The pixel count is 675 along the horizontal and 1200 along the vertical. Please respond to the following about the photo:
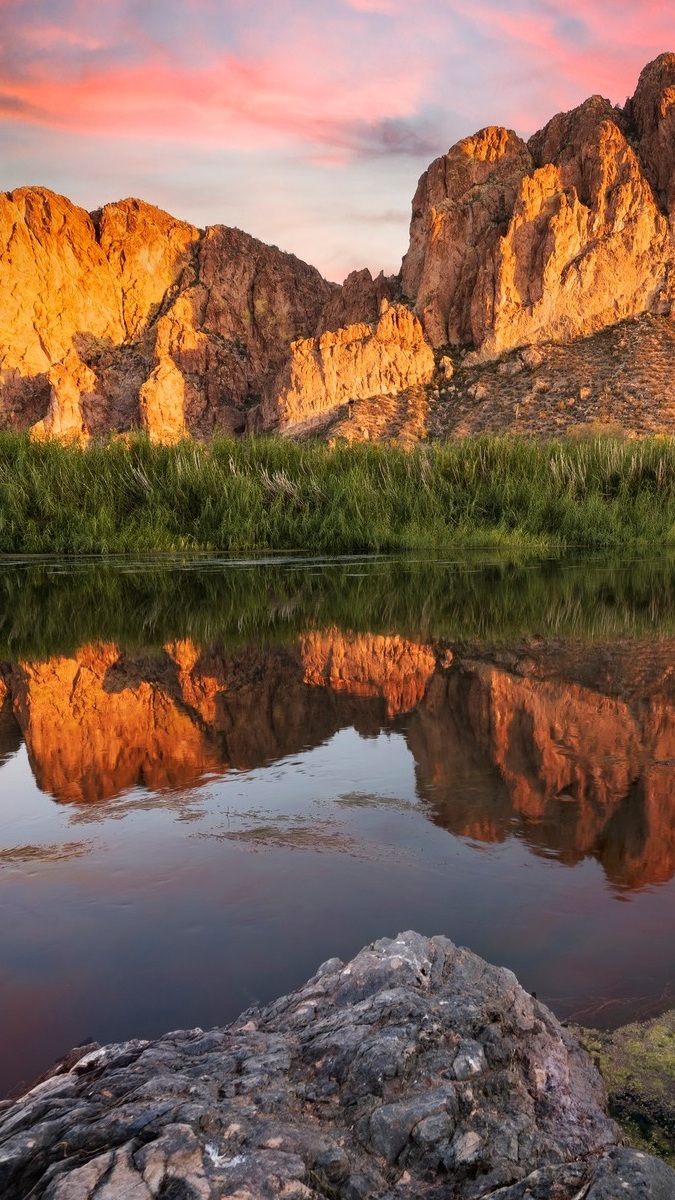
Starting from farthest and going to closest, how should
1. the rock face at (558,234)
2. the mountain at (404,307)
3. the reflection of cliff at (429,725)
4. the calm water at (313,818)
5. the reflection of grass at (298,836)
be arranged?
the rock face at (558,234), the mountain at (404,307), the reflection of cliff at (429,725), the reflection of grass at (298,836), the calm water at (313,818)

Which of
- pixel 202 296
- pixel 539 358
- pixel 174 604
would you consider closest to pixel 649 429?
pixel 539 358

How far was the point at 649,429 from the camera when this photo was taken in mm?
49656

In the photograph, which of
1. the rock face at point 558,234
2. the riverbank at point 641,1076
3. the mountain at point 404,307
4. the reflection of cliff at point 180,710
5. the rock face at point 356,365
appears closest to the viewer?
the riverbank at point 641,1076

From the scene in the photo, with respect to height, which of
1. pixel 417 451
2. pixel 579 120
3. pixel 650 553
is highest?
pixel 579 120

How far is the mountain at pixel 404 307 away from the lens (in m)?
63.4

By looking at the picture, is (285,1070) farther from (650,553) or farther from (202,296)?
(202,296)

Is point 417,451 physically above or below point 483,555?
above

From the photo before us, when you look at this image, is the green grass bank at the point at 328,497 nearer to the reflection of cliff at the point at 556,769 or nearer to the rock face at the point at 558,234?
the reflection of cliff at the point at 556,769

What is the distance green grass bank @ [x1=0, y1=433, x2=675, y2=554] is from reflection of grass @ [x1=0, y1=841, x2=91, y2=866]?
11.6 meters

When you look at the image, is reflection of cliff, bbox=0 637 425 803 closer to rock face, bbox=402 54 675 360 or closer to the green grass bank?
the green grass bank

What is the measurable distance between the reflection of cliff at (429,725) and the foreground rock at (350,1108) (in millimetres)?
860

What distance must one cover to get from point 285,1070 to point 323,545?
43.2 feet

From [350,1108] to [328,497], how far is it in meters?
13.9

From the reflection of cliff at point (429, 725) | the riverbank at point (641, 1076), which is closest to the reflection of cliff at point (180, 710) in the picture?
the reflection of cliff at point (429, 725)
